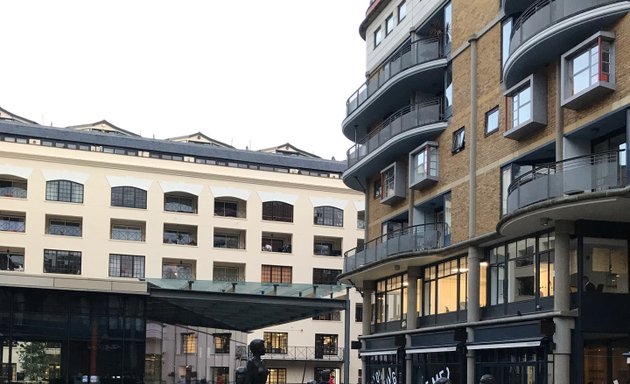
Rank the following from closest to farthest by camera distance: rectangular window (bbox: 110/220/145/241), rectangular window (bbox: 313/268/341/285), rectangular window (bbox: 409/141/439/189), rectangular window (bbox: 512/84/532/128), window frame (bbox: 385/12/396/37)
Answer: rectangular window (bbox: 512/84/532/128) < rectangular window (bbox: 409/141/439/189) < window frame (bbox: 385/12/396/37) < rectangular window (bbox: 110/220/145/241) < rectangular window (bbox: 313/268/341/285)

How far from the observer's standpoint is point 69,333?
128 ft

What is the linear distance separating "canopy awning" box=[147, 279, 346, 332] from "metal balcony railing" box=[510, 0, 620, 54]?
1568 centimetres

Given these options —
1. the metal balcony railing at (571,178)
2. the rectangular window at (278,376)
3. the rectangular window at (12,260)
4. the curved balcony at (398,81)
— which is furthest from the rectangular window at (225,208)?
the metal balcony railing at (571,178)

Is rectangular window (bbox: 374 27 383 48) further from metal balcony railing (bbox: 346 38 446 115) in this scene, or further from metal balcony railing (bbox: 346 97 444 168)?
metal balcony railing (bbox: 346 97 444 168)

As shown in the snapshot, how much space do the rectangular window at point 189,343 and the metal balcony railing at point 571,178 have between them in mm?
45118

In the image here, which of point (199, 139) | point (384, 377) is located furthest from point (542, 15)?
point (199, 139)

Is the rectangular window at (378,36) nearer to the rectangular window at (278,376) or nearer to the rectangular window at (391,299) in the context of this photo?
the rectangular window at (391,299)

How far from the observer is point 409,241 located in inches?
1563

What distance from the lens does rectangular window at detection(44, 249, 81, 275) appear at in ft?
219

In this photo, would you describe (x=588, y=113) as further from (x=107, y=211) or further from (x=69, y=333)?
(x=107, y=211)

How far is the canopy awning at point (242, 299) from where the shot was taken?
133ft

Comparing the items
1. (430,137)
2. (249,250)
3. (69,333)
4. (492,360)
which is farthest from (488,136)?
(249,250)

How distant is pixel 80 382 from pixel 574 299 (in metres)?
A: 20.4

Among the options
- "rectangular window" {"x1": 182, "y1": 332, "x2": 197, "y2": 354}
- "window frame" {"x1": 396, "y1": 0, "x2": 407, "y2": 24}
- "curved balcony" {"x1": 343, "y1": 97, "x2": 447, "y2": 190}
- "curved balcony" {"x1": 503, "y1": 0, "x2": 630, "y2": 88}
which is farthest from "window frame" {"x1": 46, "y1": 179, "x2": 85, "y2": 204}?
"curved balcony" {"x1": 503, "y1": 0, "x2": 630, "y2": 88}
